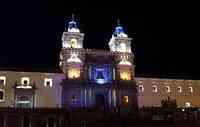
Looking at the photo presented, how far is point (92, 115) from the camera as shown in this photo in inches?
1762

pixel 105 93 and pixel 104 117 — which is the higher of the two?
pixel 105 93

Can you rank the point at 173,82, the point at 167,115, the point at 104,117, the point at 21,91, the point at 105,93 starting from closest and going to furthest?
the point at 104,117
the point at 167,115
the point at 21,91
the point at 105,93
the point at 173,82

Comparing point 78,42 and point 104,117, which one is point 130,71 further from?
point 104,117

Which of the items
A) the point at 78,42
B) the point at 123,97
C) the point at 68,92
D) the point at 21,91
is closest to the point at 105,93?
the point at 123,97

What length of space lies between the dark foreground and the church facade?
9.05m

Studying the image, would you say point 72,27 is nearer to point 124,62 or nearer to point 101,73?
point 101,73

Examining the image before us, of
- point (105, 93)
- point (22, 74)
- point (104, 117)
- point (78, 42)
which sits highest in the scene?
point (78, 42)

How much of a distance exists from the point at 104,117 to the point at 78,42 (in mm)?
21593

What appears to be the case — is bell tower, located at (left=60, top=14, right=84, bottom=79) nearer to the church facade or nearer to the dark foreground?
the church facade

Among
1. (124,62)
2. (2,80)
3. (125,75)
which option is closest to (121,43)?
(124,62)

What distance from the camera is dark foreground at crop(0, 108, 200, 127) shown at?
137 ft

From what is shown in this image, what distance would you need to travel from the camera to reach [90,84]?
5684cm

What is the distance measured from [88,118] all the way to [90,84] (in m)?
14.1

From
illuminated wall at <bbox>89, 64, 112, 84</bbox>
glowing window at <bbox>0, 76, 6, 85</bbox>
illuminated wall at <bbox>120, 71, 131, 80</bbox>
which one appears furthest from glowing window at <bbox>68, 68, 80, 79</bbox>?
glowing window at <bbox>0, 76, 6, 85</bbox>
